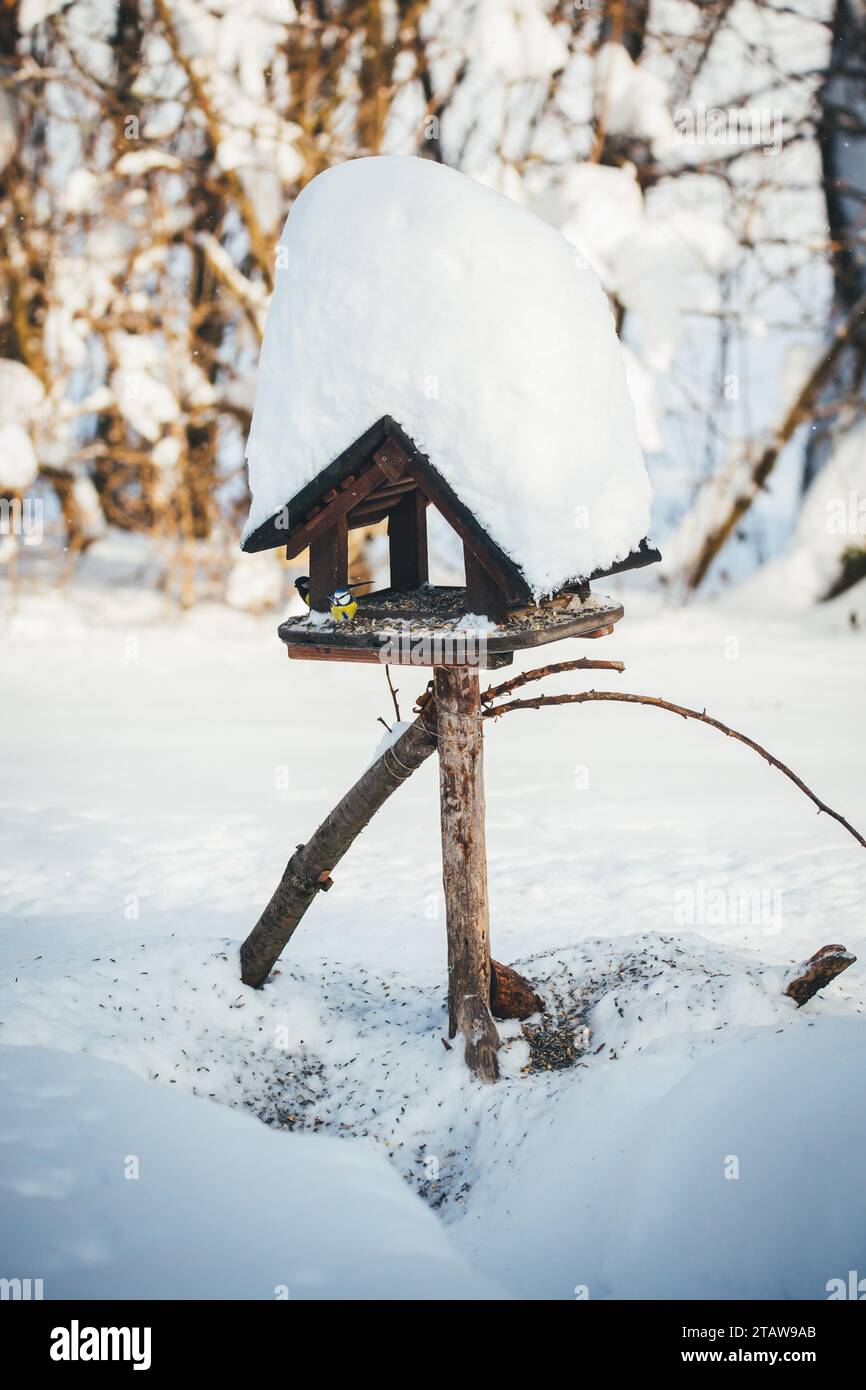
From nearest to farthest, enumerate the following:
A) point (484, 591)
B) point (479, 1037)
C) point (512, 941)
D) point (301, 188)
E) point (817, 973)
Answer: point (484, 591) < point (817, 973) < point (479, 1037) < point (512, 941) < point (301, 188)

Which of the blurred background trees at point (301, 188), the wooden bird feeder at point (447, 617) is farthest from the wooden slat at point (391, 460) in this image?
the blurred background trees at point (301, 188)

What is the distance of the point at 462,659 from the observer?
3.21 metres

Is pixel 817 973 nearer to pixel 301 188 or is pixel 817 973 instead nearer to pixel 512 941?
pixel 512 941

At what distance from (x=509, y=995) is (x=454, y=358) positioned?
7.66 ft

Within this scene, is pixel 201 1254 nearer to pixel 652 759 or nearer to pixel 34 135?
pixel 652 759

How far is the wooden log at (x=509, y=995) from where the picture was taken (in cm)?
415

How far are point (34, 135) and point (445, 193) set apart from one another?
1037cm

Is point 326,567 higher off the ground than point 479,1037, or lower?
higher

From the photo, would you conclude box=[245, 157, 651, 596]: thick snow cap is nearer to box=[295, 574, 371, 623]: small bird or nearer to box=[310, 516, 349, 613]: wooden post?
box=[310, 516, 349, 613]: wooden post

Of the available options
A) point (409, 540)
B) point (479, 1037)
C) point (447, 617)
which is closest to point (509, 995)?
point (479, 1037)

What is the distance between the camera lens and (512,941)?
5.23m

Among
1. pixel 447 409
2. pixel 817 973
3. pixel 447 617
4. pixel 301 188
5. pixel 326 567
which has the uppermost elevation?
pixel 301 188

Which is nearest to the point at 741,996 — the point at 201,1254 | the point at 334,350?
the point at 201,1254

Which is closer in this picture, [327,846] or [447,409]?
[447,409]
